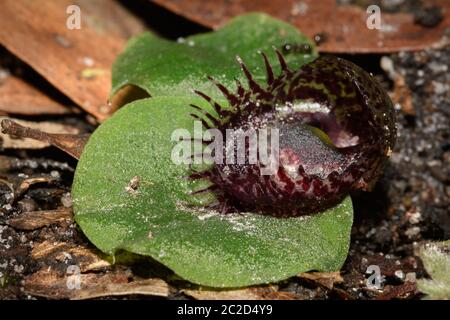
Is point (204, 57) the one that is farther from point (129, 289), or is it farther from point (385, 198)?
point (129, 289)

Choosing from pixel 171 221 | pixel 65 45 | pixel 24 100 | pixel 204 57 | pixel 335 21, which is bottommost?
pixel 171 221

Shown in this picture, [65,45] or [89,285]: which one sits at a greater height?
[65,45]

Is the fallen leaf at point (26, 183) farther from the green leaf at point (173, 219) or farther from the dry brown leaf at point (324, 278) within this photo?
the dry brown leaf at point (324, 278)

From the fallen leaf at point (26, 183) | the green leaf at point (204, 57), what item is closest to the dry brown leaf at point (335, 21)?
the green leaf at point (204, 57)

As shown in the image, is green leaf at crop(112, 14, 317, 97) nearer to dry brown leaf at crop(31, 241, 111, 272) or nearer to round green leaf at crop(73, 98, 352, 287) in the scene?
round green leaf at crop(73, 98, 352, 287)

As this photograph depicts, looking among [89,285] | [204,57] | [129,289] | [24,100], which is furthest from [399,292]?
[24,100]

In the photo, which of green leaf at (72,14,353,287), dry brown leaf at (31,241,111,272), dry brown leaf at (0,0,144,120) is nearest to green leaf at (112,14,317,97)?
green leaf at (72,14,353,287)
